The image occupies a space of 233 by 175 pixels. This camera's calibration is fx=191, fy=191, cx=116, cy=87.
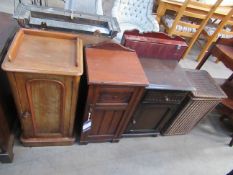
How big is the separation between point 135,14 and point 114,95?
1630mm

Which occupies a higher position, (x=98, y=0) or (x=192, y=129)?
(x=98, y=0)

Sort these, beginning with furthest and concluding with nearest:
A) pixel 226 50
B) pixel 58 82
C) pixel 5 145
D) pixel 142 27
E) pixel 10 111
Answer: pixel 142 27 < pixel 226 50 < pixel 10 111 < pixel 5 145 < pixel 58 82

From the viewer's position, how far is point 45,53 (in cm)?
110

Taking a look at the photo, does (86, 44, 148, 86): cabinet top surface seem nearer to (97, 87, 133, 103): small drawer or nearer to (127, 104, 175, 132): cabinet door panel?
(97, 87, 133, 103): small drawer

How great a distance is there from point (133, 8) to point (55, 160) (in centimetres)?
197

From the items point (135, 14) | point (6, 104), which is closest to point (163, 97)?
point (6, 104)

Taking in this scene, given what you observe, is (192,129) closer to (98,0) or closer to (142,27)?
(142,27)

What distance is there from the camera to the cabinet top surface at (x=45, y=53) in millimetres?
976

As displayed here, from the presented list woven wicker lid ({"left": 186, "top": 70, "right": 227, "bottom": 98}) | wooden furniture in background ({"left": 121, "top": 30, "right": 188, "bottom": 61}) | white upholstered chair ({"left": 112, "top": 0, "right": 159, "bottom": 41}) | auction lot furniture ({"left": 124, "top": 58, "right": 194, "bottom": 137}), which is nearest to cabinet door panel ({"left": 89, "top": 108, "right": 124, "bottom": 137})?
auction lot furniture ({"left": 124, "top": 58, "right": 194, "bottom": 137})

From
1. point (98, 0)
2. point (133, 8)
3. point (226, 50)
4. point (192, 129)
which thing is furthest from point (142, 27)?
point (192, 129)

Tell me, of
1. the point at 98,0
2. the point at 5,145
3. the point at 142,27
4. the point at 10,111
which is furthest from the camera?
the point at 142,27

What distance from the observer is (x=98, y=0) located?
6.79 ft

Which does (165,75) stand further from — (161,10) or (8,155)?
(161,10)

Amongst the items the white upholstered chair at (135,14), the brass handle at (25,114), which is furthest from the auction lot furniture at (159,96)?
the white upholstered chair at (135,14)
